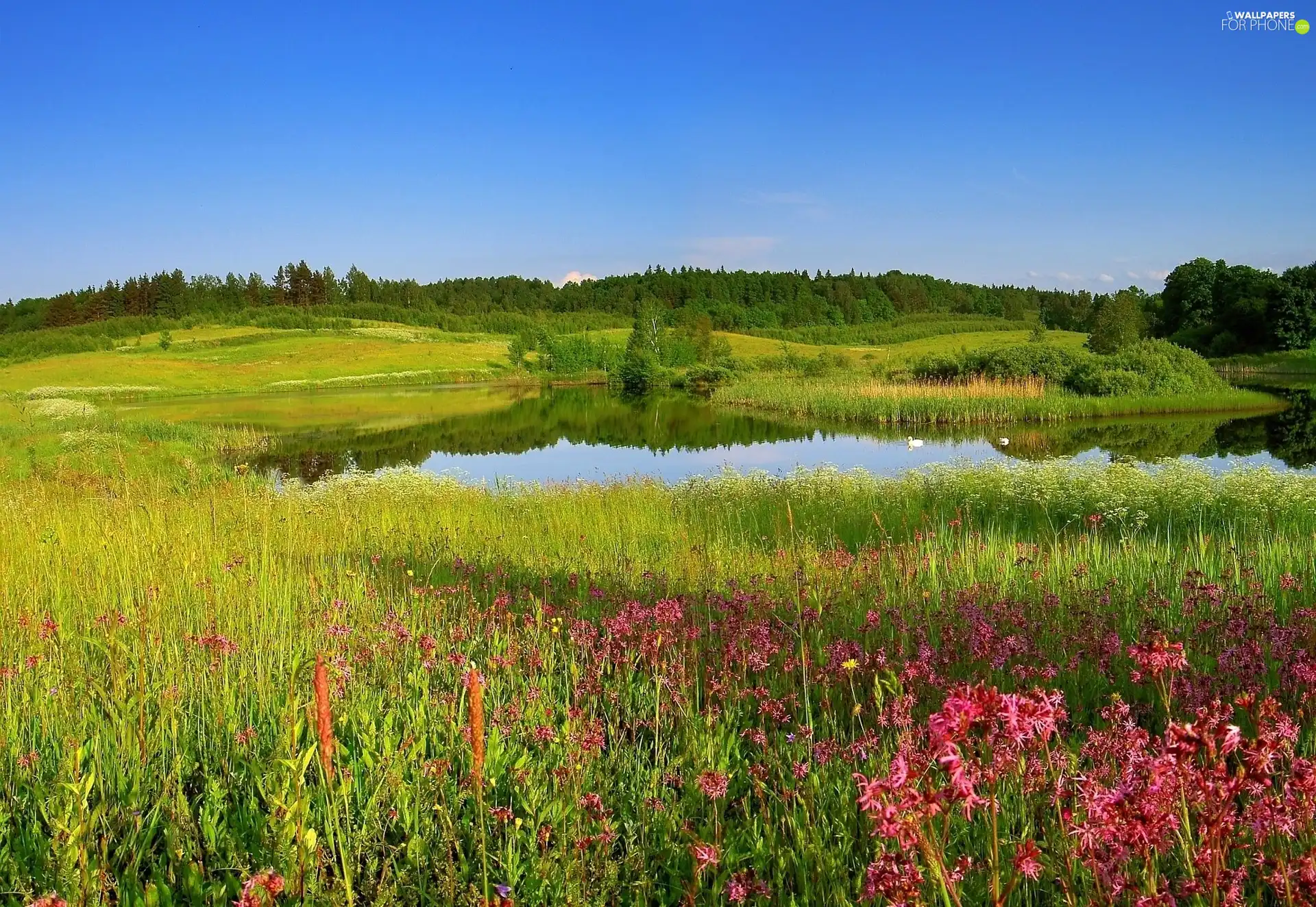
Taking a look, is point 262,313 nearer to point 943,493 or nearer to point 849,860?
point 943,493

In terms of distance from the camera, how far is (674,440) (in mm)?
29125

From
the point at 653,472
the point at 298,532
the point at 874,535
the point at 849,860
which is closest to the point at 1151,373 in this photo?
the point at 653,472

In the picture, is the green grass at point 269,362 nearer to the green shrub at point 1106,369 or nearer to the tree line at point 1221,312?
the green shrub at point 1106,369

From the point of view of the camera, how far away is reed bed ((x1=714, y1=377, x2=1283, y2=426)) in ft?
101

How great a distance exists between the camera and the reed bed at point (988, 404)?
3088 cm

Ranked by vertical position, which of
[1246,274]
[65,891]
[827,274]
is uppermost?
[827,274]

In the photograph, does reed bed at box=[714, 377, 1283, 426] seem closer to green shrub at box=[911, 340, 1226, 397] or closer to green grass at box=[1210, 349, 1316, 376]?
green shrub at box=[911, 340, 1226, 397]

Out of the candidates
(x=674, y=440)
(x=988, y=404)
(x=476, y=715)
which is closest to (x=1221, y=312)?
(x=988, y=404)

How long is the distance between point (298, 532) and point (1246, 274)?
2811 inches

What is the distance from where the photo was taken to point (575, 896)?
2.11m

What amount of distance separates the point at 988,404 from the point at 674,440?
1216 centimetres

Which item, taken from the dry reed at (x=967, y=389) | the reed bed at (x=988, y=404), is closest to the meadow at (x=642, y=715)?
the reed bed at (x=988, y=404)

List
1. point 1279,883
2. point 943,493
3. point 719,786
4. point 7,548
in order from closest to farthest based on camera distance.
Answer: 1. point 1279,883
2. point 719,786
3. point 7,548
4. point 943,493

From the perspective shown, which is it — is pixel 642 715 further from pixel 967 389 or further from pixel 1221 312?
pixel 1221 312
